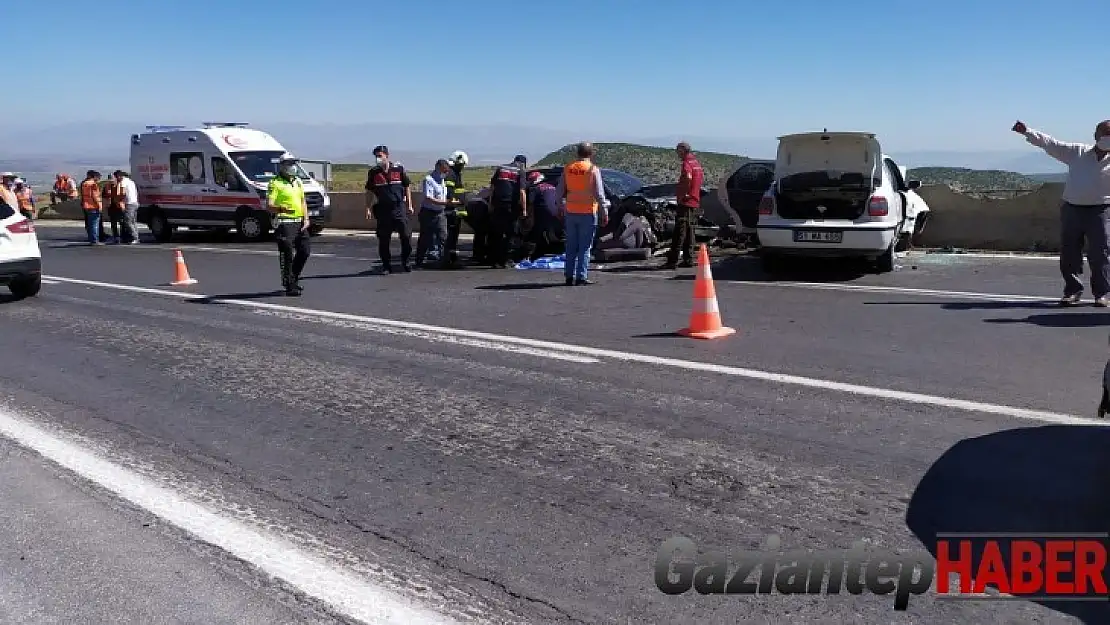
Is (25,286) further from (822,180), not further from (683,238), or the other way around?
(822,180)

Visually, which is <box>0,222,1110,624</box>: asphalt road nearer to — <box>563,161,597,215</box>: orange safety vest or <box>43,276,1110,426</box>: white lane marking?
<box>43,276,1110,426</box>: white lane marking

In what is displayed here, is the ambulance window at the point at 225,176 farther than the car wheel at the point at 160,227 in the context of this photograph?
No

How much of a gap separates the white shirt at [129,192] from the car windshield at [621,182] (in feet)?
42.4

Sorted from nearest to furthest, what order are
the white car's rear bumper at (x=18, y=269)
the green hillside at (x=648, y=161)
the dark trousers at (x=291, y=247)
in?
the dark trousers at (x=291, y=247)
the white car's rear bumper at (x=18, y=269)
the green hillside at (x=648, y=161)

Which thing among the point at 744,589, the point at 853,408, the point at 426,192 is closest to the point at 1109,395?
the point at 853,408

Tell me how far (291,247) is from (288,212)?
17.4 inches

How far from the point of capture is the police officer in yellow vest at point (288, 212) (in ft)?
37.6

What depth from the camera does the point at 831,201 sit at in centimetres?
1228

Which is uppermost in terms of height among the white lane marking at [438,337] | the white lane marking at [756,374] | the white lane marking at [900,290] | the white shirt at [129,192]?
the white shirt at [129,192]

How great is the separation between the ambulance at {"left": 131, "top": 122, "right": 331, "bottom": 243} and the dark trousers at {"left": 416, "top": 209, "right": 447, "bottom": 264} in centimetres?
819

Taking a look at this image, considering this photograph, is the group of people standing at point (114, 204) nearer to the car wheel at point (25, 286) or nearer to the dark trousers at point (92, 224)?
the dark trousers at point (92, 224)

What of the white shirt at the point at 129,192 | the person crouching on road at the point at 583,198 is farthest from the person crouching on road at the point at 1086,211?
the white shirt at the point at 129,192

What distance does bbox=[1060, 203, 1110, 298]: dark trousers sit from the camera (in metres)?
9.35

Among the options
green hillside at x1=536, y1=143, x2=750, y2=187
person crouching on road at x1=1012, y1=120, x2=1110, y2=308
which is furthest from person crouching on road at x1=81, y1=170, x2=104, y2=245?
person crouching on road at x1=1012, y1=120, x2=1110, y2=308
